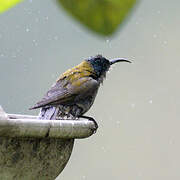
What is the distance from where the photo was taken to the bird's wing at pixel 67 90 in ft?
6.65

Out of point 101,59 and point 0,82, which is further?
point 0,82

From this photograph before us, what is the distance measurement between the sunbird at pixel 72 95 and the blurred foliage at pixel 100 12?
1.52m

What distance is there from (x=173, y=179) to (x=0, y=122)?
5804 millimetres

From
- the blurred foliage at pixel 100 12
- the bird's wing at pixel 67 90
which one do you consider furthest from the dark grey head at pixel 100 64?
the blurred foliage at pixel 100 12

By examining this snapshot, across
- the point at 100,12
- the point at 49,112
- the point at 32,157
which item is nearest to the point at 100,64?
the point at 49,112

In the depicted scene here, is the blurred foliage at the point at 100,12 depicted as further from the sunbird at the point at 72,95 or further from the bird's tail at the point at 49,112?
the bird's tail at the point at 49,112

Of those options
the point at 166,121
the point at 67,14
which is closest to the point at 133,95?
the point at 166,121

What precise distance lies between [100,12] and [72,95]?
1819mm

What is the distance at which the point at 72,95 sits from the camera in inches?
85.0

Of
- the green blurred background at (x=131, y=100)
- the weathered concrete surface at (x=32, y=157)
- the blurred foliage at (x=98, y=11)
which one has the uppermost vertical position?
the blurred foliage at (x=98, y=11)

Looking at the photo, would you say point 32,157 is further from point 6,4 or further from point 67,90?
point 6,4

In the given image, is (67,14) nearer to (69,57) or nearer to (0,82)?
(0,82)

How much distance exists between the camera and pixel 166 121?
7641 mm

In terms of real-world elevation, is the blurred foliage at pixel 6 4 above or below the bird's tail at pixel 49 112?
above
